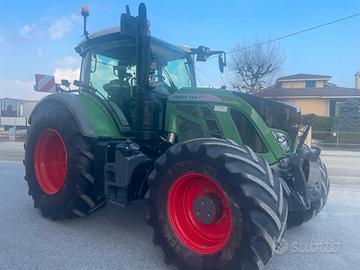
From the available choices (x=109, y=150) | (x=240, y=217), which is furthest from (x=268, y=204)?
(x=109, y=150)

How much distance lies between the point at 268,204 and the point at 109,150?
6.57 ft

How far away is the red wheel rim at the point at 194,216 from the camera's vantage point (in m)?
3.13

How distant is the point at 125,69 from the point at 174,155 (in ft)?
6.67

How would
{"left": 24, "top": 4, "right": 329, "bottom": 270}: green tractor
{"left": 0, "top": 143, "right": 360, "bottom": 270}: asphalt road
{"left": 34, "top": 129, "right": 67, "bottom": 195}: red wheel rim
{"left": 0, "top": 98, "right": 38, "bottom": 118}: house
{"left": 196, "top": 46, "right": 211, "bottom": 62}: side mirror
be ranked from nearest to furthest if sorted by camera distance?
{"left": 24, "top": 4, "right": 329, "bottom": 270}: green tractor
{"left": 0, "top": 143, "right": 360, "bottom": 270}: asphalt road
{"left": 34, "top": 129, "right": 67, "bottom": 195}: red wheel rim
{"left": 196, "top": 46, "right": 211, "bottom": 62}: side mirror
{"left": 0, "top": 98, "right": 38, "bottom": 118}: house

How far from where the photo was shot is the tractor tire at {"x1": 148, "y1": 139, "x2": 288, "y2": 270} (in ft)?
8.95

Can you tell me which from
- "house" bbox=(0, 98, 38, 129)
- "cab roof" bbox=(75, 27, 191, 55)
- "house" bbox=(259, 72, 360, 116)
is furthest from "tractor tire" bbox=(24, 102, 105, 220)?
"house" bbox=(0, 98, 38, 129)

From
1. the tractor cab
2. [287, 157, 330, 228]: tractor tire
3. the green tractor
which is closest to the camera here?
the green tractor

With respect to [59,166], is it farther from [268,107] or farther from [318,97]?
[318,97]

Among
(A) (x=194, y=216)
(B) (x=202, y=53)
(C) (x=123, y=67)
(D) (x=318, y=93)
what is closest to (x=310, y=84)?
(D) (x=318, y=93)

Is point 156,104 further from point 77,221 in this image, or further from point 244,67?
point 244,67

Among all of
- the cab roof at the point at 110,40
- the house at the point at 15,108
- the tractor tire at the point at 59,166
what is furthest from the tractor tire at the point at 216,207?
the house at the point at 15,108

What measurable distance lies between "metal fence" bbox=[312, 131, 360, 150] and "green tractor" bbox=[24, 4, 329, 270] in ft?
51.1

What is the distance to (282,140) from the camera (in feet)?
12.1

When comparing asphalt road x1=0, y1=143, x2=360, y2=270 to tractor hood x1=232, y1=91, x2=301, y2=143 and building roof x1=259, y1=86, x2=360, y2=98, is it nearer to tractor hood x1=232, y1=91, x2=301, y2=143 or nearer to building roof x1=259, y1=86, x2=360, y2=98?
tractor hood x1=232, y1=91, x2=301, y2=143
